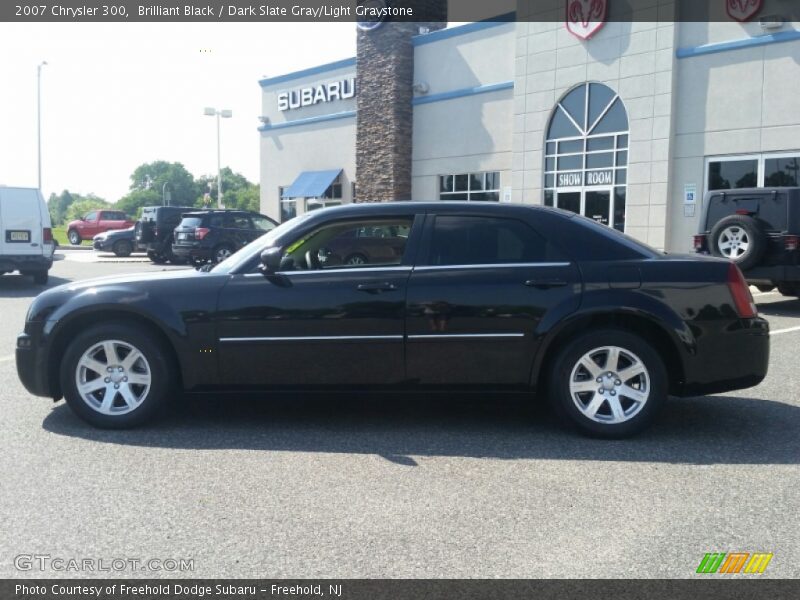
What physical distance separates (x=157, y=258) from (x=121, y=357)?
21591 mm

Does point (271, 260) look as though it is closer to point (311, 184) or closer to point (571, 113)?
point (571, 113)

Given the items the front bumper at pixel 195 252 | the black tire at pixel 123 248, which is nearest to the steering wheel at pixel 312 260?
the front bumper at pixel 195 252

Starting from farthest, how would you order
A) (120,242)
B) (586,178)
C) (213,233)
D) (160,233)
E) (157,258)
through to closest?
(120,242) → (157,258) → (160,233) → (586,178) → (213,233)

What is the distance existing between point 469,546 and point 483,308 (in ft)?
6.54

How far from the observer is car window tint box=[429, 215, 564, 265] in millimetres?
5297

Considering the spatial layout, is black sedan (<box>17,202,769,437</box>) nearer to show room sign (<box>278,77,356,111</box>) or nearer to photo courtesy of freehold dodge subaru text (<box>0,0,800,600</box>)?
photo courtesy of freehold dodge subaru text (<box>0,0,800,600</box>)

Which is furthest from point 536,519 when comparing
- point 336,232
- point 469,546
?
point 336,232

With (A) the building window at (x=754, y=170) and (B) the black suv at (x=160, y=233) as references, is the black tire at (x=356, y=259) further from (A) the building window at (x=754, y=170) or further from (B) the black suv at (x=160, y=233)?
(B) the black suv at (x=160, y=233)

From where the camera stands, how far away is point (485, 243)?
5344 mm

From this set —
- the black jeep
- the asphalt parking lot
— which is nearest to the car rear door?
the asphalt parking lot

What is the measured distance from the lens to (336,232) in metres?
5.57

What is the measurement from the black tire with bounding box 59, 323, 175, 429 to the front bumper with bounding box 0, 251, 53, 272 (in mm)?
12168

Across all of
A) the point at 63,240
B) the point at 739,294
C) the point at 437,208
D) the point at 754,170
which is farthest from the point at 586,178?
the point at 63,240

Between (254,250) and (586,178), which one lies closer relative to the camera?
(254,250)
